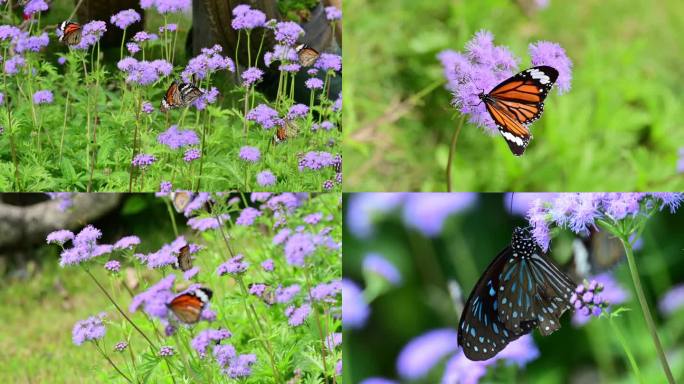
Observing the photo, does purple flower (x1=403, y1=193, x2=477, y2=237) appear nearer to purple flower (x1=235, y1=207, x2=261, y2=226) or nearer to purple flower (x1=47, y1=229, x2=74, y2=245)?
purple flower (x1=235, y1=207, x2=261, y2=226)

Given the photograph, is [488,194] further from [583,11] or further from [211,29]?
[583,11]

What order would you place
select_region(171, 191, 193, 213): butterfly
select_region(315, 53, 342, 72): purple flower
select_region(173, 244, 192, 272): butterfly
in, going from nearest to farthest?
select_region(173, 244, 192, 272): butterfly
select_region(171, 191, 193, 213): butterfly
select_region(315, 53, 342, 72): purple flower

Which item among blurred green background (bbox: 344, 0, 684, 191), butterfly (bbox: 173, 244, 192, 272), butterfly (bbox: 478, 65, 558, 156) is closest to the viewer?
butterfly (bbox: 478, 65, 558, 156)

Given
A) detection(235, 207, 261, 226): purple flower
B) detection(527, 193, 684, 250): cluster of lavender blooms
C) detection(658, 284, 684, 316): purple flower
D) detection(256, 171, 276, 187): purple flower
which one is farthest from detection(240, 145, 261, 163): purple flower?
detection(658, 284, 684, 316): purple flower

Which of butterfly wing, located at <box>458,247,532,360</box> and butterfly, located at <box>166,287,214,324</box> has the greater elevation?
butterfly, located at <box>166,287,214,324</box>

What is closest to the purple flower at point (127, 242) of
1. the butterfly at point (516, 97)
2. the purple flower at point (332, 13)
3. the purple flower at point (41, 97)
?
the purple flower at point (41, 97)

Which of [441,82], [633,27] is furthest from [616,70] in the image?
[441,82]
